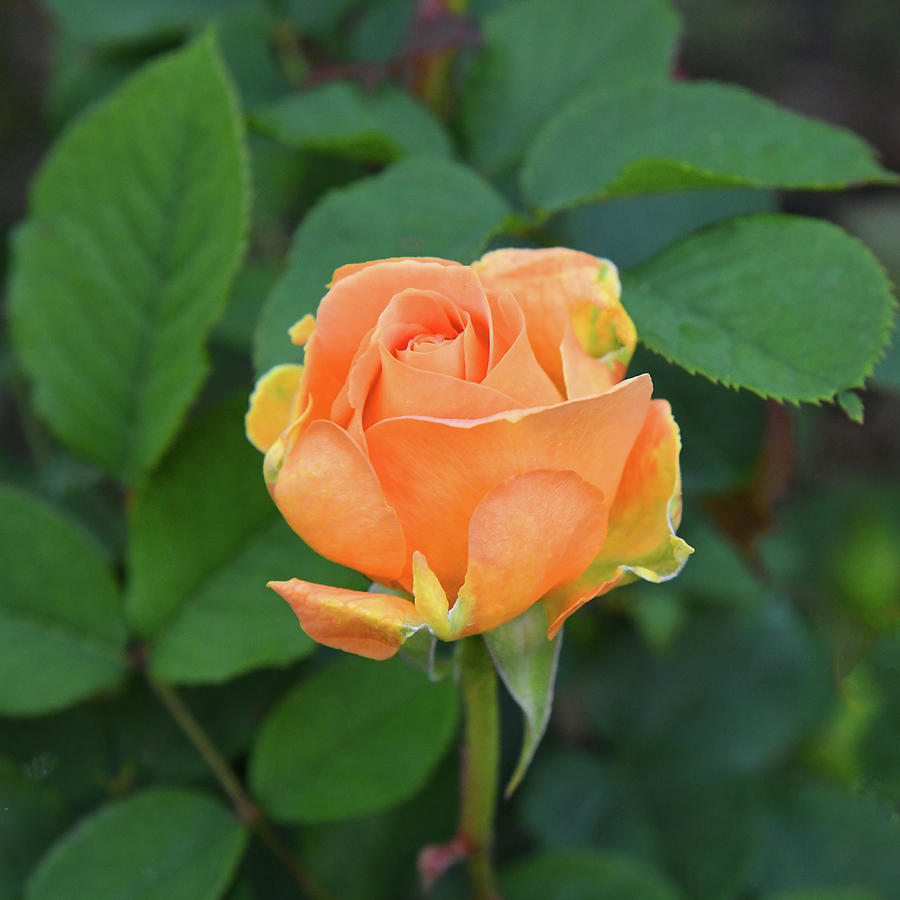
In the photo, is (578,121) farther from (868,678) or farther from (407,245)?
(868,678)

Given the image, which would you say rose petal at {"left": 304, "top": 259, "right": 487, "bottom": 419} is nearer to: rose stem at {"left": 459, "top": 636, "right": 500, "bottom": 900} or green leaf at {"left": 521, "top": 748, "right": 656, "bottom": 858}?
rose stem at {"left": 459, "top": 636, "right": 500, "bottom": 900}

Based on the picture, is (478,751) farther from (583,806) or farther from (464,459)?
(583,806)

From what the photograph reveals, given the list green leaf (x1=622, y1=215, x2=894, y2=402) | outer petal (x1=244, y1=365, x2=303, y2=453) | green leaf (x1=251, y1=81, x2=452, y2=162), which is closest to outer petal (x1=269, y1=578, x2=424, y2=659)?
outer petal (x1=244, y1=365, x2=303, y2=453)

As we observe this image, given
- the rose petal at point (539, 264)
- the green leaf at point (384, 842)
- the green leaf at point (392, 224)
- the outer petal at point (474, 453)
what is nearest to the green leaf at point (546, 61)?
the green leaf at point (392, 224)

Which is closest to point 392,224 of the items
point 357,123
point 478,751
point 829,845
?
point 357,123

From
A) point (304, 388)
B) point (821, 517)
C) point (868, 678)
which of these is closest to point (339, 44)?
point (304, 388)
